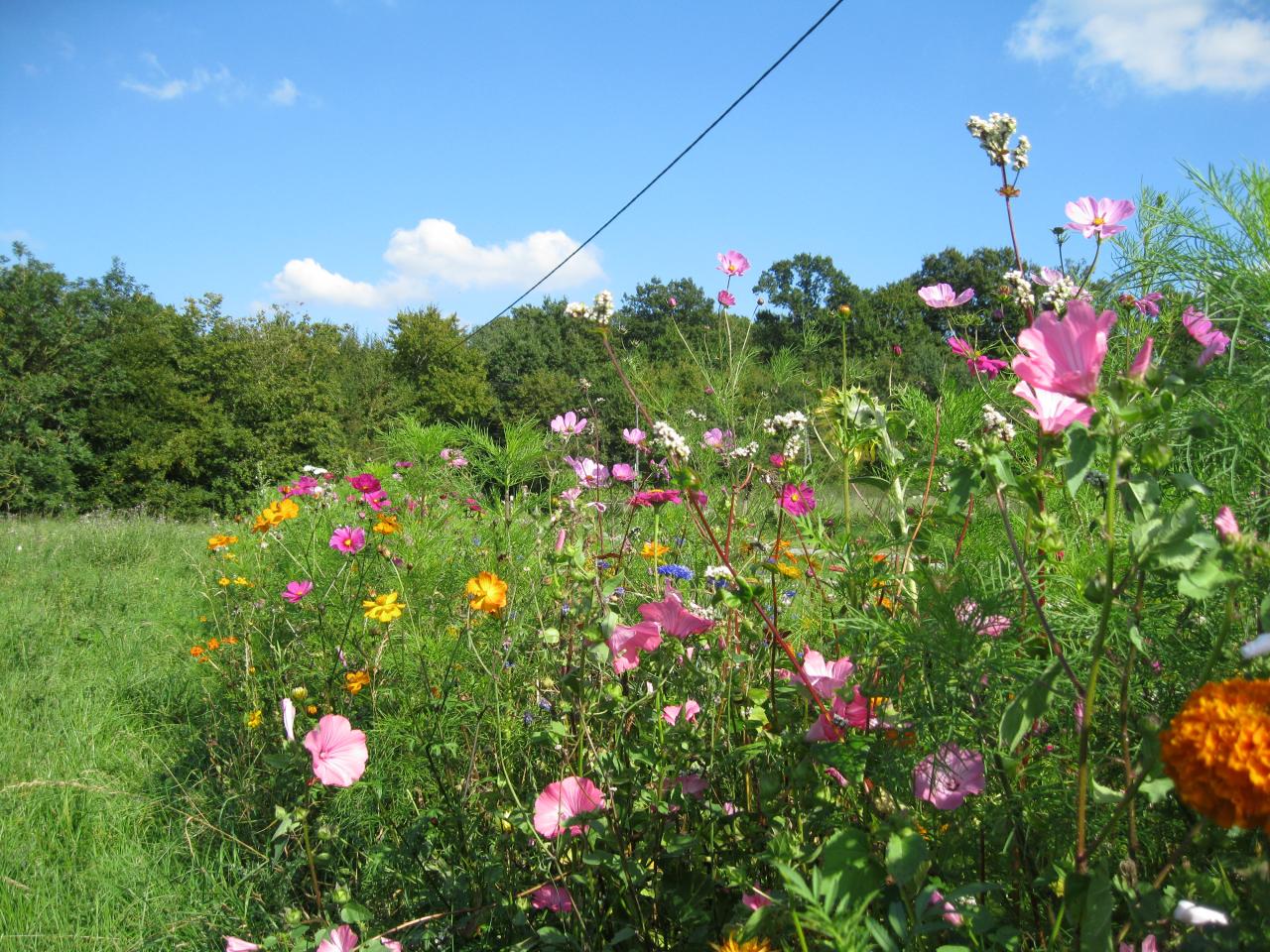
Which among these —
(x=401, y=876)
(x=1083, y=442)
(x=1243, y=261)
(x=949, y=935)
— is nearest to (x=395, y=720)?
(x=401, y=876)

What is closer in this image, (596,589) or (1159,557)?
(1159,557)

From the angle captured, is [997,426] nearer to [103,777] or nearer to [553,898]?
[553,898]

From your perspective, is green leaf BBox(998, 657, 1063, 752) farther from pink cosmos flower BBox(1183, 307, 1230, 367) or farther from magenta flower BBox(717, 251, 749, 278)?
magenta flower BBox(717, 251, 749, 278)

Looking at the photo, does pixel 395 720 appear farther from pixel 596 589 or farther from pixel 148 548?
pixel 148 548

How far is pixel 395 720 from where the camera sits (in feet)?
5.35

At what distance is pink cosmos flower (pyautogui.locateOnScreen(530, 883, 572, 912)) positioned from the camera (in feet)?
3.50

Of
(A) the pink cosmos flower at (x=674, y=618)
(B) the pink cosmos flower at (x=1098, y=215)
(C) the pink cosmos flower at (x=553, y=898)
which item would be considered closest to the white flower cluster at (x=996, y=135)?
(B) the pink cosmos flower at (x=1098, y=215)

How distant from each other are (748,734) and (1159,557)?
2.34ft

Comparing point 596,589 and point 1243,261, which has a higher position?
point 1243,261

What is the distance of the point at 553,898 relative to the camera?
1.07 meters

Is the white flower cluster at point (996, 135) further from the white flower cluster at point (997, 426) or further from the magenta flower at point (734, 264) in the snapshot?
the magenta flower at point (734, 264)

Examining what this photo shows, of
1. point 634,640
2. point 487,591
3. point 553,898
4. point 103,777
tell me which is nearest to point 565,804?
point 553,898

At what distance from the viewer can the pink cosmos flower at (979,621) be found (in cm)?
83

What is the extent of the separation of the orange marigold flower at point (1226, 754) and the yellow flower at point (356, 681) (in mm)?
1541
